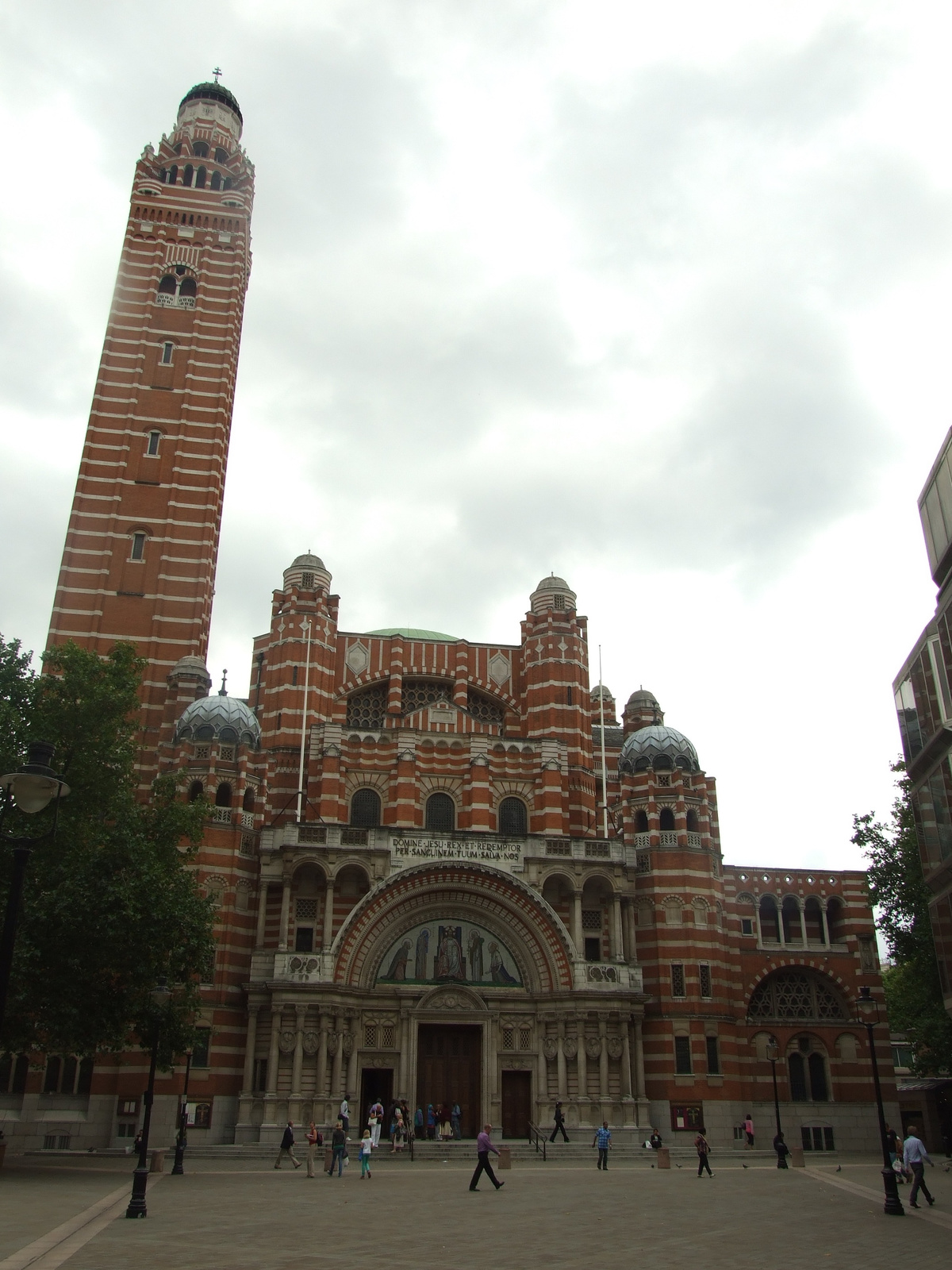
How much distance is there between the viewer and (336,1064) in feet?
132

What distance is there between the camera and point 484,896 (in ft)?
143

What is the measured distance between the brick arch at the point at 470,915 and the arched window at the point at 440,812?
444cm

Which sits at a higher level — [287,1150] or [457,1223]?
[287,1150]

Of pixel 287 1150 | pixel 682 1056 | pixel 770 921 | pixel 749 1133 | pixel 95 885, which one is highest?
pixel 770 921

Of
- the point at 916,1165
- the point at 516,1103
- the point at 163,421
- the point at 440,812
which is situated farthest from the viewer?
the point at 163,421

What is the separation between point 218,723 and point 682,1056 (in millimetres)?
23497

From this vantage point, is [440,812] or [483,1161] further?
[440,812]

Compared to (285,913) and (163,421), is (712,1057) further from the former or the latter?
(163,421)

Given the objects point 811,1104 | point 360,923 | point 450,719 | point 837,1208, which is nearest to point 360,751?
point 450,719

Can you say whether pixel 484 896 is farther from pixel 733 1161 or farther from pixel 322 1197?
pixel 322 1197

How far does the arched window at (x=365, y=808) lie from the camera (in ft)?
154

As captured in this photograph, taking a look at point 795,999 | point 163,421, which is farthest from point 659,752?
point 163,421

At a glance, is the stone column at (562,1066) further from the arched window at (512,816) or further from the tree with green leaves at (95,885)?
the tree with green leaves at (95,885)

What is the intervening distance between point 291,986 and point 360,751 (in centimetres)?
1121
